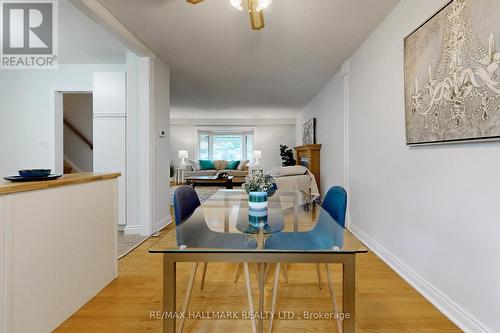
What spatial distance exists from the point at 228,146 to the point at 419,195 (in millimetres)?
7761

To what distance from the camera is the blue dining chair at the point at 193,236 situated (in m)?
1.32

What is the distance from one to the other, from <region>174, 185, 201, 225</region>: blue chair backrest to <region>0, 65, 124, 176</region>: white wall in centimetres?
295

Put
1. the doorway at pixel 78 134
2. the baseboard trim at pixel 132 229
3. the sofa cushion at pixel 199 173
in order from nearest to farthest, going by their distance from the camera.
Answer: the baseboard trim at pixel 132 229 < the doorway at pixel 78 134 < the sofa cushion at pixel 199 173

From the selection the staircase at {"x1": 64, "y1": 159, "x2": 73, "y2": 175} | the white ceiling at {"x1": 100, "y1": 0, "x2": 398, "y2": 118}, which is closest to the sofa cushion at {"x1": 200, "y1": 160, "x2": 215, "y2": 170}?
the staircase at {"x1": 64, "y1": 159, "x2": 73, "y2": 175}

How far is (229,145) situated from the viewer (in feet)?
30.5

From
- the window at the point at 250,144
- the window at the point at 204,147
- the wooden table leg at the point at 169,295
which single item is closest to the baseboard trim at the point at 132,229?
the wooden table leg at the point at 169,295

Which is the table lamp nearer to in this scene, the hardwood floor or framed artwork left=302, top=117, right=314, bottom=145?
framed artwork left=302, top=117, right=314, bottom=145

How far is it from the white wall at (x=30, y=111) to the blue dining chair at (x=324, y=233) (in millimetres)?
3650

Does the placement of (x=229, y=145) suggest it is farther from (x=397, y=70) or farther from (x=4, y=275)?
(x=4, y=275)

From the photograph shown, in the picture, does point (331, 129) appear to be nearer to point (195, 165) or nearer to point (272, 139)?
point (272, 139)

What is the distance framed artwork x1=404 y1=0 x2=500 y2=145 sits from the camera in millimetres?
1251

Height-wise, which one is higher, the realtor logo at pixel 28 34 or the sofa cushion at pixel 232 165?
the realtor logo at pixel 28 34

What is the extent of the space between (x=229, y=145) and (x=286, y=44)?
655cm

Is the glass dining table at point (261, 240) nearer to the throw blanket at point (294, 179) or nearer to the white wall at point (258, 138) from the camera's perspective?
the throw blanket at point (294, 179)
